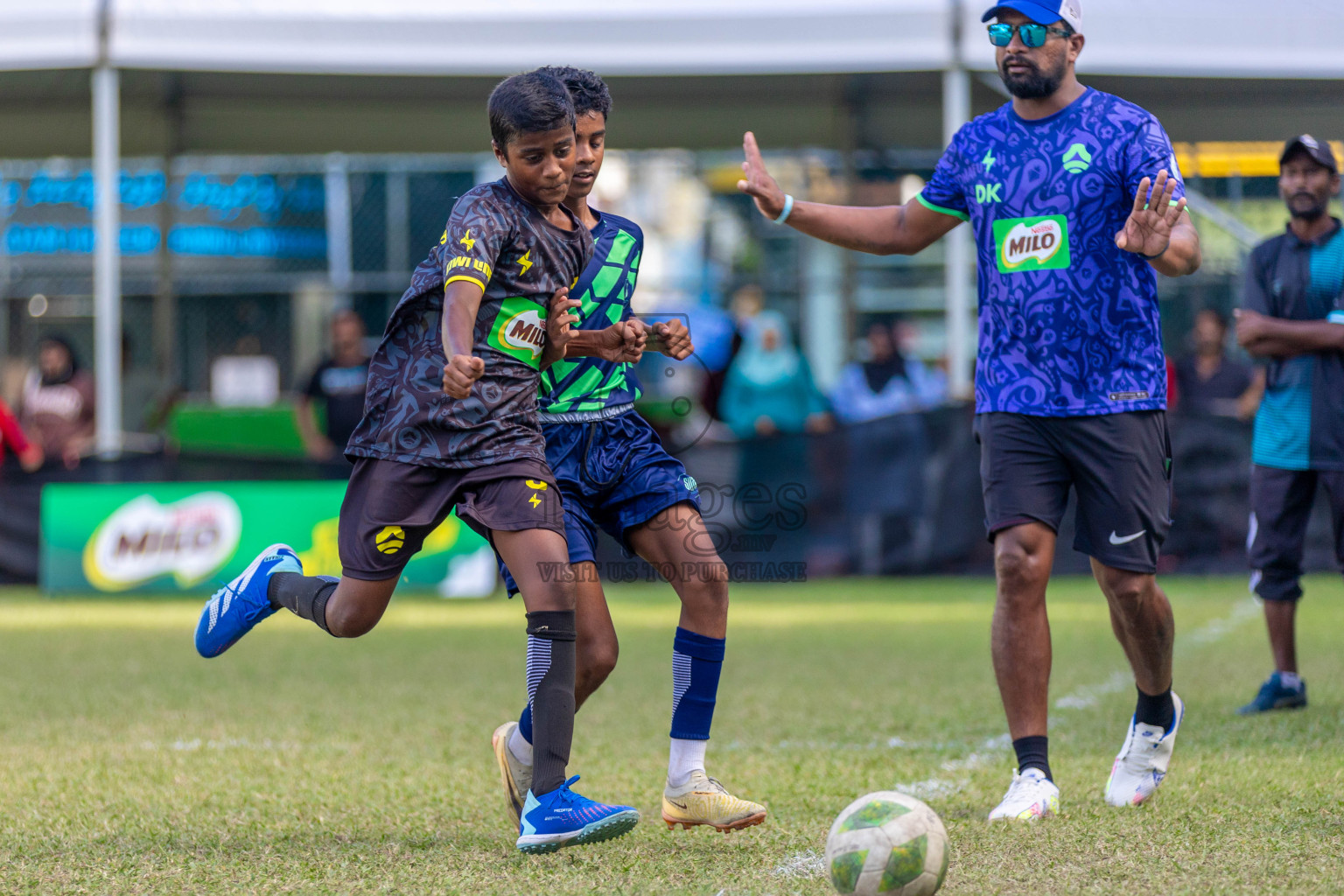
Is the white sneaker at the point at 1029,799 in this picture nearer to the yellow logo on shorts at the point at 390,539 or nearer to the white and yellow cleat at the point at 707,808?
the white and yellow cleat at the point at 707,808

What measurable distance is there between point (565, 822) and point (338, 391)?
9115mm

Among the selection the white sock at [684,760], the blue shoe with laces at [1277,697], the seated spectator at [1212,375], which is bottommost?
the blue shoe with laces at [1277,697]

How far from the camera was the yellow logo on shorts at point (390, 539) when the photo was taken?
13.2 ft

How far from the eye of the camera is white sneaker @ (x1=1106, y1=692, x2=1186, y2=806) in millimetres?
4484

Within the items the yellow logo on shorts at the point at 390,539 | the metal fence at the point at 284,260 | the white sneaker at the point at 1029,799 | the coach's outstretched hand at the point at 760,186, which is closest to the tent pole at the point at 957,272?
the metal fence at the point at 284,260

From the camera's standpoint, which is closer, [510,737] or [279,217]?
[510,737]

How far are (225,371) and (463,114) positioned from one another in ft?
20.5

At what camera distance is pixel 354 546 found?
409cm

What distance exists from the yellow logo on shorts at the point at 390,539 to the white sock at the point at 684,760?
37.3 inches

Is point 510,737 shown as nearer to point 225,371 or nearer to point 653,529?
point 653,529

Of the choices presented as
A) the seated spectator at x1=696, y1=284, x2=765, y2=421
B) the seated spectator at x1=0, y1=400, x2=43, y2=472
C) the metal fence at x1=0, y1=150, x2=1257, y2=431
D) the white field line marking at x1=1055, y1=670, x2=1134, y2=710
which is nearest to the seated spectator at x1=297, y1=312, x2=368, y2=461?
the seated spectator at x1=0, y1=400, x2=43, y2=472

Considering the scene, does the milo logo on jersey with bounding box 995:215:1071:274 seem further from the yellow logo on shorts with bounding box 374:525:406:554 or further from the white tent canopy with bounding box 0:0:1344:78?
the white tent canopy with bounding box 0:0:1344:78

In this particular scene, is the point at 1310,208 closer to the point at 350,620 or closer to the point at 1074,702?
the point at 1074,702

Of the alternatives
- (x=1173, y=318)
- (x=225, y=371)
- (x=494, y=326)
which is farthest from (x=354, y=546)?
(x=225, y=371)
